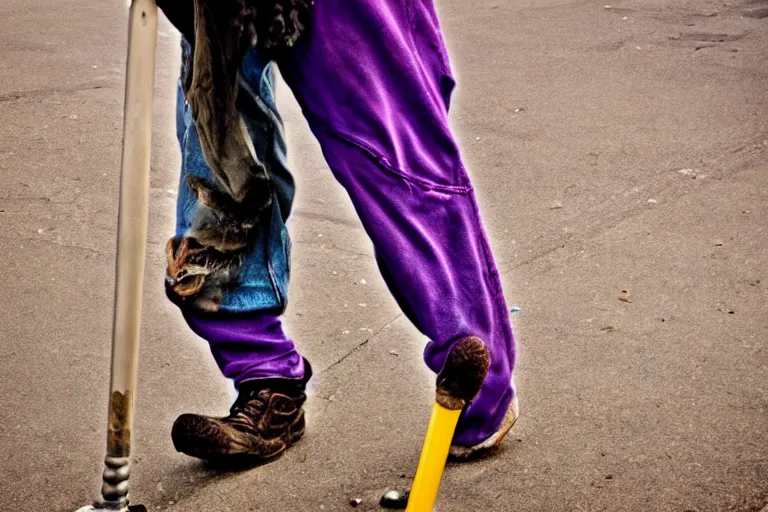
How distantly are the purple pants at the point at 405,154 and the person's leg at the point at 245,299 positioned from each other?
31 cm

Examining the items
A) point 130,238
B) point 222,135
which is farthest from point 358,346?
point 130,238

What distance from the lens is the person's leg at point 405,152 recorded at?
2.42 m

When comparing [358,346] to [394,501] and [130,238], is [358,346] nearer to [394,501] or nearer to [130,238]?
[394,501]

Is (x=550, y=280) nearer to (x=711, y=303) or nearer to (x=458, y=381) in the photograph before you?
(x=711, y=303)

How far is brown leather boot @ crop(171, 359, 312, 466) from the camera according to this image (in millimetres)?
2836

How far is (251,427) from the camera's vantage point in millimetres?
→ 2943

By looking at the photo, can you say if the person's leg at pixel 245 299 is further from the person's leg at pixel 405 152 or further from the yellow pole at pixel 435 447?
the yellow pole at pixel 435 447

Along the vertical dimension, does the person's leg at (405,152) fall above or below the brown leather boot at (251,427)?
above

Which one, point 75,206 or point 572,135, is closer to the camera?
point 75,206

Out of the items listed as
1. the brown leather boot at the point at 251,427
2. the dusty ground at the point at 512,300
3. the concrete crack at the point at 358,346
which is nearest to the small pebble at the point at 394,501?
the dusty ground at the point at 512,300

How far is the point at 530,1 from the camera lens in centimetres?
881

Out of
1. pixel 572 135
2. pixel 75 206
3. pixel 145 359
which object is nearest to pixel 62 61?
pixel 75 206

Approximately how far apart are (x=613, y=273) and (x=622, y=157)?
1.33m

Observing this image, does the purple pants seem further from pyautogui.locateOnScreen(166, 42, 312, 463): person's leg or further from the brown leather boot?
the brown leather boot
